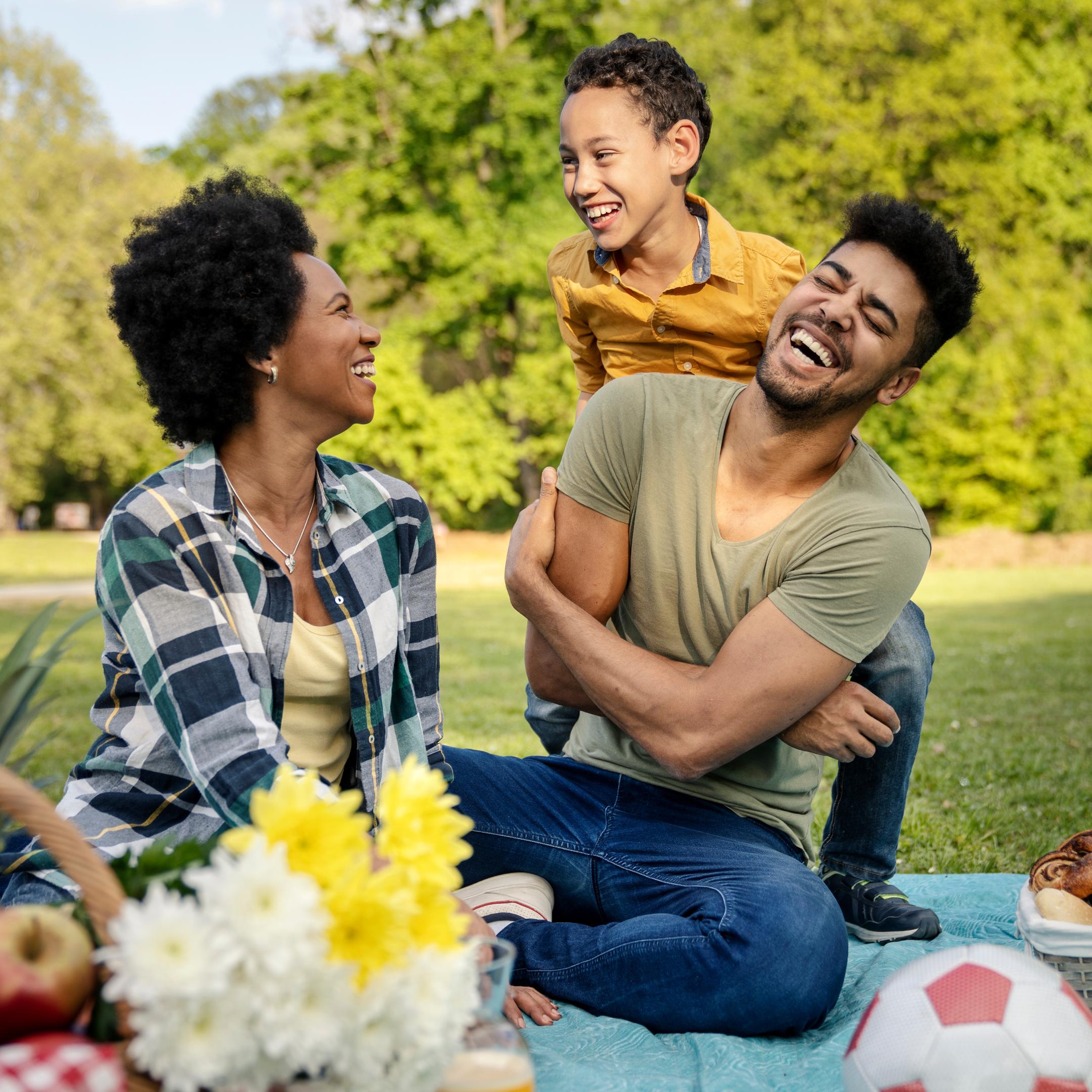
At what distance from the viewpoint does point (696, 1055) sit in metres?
2.62

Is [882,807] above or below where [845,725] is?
below

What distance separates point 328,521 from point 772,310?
1819 millimetres

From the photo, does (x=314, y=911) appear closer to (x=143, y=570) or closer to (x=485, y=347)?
(x=143, y=570)

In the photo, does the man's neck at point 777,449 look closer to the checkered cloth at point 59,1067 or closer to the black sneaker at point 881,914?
the black sneaker at point 881,914

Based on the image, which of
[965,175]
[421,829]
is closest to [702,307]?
[421,829]

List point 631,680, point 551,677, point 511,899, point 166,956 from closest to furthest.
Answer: point 166,956, point 631,680, point 511,899, point 551,677

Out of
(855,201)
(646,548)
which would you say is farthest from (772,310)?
(646,548)

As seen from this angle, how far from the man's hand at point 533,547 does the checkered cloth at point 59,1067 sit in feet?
5.73

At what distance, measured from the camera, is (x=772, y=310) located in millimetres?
3820

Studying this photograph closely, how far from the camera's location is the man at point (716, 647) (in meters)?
2.79

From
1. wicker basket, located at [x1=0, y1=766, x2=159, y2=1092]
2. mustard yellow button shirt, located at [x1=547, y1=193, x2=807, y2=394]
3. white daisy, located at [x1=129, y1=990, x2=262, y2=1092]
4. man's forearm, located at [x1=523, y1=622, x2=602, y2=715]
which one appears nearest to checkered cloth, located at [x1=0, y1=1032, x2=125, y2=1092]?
wicker basket, located at [x1=0, y1=766, x2=159, y2=1092]

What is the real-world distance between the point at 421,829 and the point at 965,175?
89.0 ft

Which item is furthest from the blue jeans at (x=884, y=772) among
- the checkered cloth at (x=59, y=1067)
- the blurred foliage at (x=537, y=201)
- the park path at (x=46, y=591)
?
the blurred foliage at (x=537, y=201)

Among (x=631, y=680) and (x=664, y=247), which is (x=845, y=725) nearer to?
(x=631, y=680)
